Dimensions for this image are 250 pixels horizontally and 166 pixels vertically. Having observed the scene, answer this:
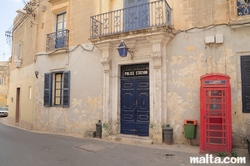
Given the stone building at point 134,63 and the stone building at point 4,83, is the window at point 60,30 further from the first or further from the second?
the stone building at point 4,83

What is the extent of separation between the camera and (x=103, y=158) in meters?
5.65

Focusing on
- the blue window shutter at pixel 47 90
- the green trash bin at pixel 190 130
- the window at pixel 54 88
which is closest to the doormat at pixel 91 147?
the green trash bin at pixel 190 130

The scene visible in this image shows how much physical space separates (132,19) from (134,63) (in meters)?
1.77

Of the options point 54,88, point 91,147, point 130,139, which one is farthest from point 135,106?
point 54,88

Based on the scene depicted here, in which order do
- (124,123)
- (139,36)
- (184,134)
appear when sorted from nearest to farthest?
(184,134) < (139,36) < (124,123)

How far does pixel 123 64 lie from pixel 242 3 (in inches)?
179

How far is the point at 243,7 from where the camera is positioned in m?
6.35

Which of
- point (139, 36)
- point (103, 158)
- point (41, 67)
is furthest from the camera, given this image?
point (41, 67)

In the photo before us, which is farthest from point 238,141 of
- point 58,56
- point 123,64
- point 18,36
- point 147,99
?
point 18,36

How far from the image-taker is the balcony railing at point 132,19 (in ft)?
24.3

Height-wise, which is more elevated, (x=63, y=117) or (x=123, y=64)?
(x=123, y=64)

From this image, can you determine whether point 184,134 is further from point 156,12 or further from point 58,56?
point 58,56

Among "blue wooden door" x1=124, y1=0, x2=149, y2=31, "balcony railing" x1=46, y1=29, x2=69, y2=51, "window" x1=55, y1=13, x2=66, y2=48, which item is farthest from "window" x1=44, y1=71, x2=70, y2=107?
"blue wooden door" x1=124, y1=0, x2=149, y2=31

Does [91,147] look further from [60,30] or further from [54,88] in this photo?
[60,30]
